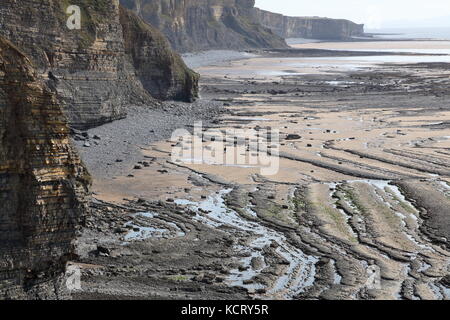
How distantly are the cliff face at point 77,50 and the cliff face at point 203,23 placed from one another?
8154cm

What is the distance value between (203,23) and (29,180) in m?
161

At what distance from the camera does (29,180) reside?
14938 mm

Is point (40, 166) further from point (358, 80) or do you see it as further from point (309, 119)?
point (358, 80)

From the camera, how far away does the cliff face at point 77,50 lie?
36.2m

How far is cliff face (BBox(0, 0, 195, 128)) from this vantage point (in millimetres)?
36250

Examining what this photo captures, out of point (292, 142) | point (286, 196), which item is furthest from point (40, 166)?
point (292, 142)

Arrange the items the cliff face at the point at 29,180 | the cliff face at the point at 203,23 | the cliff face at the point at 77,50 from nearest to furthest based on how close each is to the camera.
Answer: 1. the cliff face at the point at 29,180
2. the cliff face at the point at 77,50
3. the cliff face at the point at 203,23

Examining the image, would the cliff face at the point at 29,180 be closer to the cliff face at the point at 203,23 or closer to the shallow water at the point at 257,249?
the shallow water at the point at 257,249

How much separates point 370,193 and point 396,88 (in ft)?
191

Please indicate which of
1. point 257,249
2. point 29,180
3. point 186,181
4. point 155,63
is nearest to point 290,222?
point 257,249

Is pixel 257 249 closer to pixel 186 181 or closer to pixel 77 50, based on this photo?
pixel 186 181

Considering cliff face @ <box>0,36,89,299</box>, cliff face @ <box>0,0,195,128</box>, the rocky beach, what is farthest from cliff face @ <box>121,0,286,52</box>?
cliff face @ <box>0,36,89,299</box>

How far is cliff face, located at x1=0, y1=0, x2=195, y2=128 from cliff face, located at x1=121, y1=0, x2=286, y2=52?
268 ft

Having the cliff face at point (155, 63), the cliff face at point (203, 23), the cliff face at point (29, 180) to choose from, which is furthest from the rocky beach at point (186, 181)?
the cliff face at point (203, 23)
